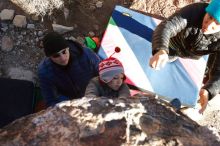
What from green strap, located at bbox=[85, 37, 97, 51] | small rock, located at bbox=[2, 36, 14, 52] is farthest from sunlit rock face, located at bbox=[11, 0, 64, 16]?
green strap, located at bbox=[85, 37, 97, 51]

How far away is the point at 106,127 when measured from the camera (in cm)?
173

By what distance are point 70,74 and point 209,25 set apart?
1.30 m

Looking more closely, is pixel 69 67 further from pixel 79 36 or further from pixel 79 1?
pixel 79 1

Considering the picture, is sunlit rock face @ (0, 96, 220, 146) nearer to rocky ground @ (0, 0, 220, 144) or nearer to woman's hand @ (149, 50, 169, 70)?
woman's hand @ (149, 50, 169, 70)

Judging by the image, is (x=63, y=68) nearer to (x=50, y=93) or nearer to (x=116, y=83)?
(x=50, y=93)

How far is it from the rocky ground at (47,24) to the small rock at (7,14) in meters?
0.01

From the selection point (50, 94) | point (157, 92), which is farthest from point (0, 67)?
point (157, 92)

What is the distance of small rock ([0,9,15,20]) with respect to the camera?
4.70 m

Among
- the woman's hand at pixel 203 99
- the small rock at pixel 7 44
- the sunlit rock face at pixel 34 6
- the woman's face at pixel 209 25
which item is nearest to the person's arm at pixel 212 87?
the woman's hand at pixel 203 99

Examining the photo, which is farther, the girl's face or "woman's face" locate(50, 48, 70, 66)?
"woman's face" locate(50, 48, 70, 66)

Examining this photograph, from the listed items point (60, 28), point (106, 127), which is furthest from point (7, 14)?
point (106, 127)

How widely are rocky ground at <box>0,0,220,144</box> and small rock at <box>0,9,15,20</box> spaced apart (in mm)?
12

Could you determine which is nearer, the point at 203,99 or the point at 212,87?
the point at 203,99

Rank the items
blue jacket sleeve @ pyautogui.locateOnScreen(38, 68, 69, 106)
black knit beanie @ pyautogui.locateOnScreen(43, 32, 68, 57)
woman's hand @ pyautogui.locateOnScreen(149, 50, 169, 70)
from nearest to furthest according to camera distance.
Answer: woman's hand @ pyautogui.locateOnScreen(149, 50, 169, 70) < black knit beanie @ pyautogui.locateOnScreen(43, 32, 68, 57) < blue jacket sleeve @ pyautogui.locateOnScreen(38, 68, 69, 106)
